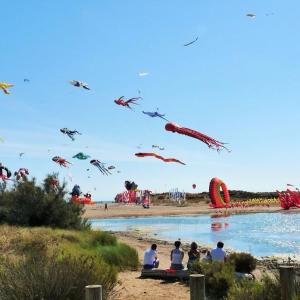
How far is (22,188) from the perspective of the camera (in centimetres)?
2289

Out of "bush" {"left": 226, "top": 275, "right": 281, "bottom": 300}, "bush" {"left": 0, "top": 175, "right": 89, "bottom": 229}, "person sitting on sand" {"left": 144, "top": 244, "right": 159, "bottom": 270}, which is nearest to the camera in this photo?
"bush" {"left": 226, "top": 275, "right": 281, "bottom": 300}

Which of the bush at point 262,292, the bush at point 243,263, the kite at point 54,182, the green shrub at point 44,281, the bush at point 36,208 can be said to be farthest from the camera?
the kite at point 54,182

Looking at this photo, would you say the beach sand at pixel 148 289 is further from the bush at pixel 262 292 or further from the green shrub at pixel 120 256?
the bush at pixel 262 292

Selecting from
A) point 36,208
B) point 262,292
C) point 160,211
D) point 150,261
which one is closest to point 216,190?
point 160,211

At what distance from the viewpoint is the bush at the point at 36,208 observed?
72.6 ft

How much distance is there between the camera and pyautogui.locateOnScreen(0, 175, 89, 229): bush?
22.1m

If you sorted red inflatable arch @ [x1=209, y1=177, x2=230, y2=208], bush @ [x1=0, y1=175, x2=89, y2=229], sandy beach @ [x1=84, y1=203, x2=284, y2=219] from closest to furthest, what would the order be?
bush @ [x1=0, y1=175, x2=89, y2=229] < sandy beach @ [x1=84, y1=203, x2=284, y2=219] < red inflatable arch @ [x1=209, y1=177, x2=230, y2=208]

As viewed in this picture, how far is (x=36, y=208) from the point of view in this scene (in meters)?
22.3

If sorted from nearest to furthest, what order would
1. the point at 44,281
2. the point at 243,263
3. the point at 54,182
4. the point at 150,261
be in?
the point at 44,281
the point at 243,263
the point at 150,261
the point at 54,182

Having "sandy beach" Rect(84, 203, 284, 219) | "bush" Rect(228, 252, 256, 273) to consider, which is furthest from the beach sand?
"sandy beach" Rect(84, 203, 284, 219)

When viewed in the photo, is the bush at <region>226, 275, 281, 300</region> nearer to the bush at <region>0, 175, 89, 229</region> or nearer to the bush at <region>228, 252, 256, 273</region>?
the bush at <region>228, 252, 256, 273</region>

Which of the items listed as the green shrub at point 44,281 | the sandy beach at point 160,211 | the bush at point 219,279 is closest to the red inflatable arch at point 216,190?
the sandy beach at point 160,211

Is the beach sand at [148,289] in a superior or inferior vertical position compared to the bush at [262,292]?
inferior

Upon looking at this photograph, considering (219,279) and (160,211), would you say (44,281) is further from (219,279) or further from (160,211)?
(160,211)
